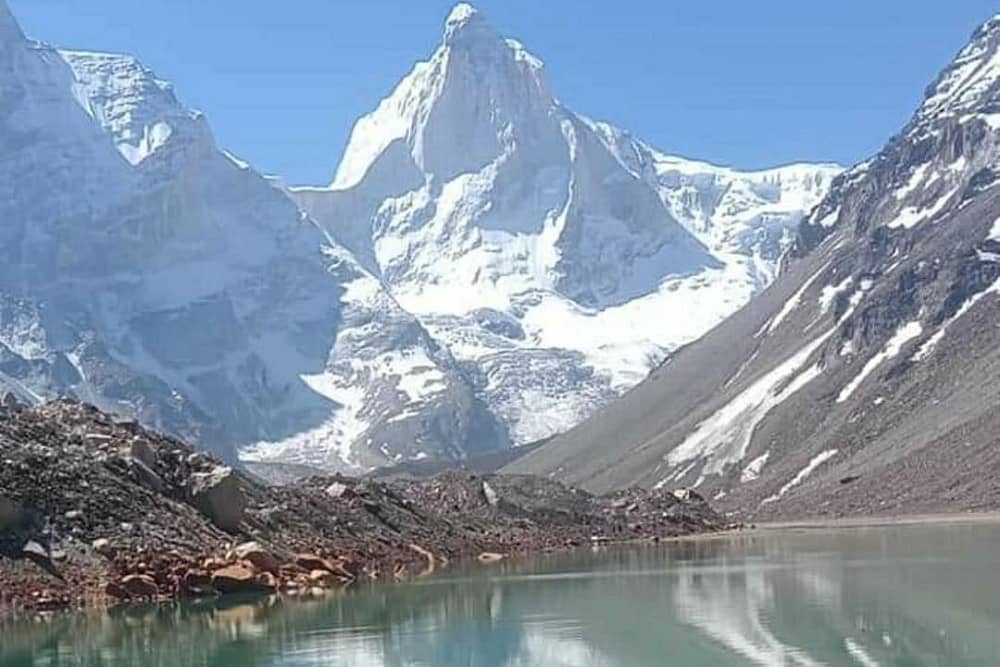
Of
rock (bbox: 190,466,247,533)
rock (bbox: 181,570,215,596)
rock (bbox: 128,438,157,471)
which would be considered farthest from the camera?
rock (bbox: 190,466,247,533)

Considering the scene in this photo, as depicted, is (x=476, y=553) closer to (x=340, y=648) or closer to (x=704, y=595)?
(x=704, y=595)

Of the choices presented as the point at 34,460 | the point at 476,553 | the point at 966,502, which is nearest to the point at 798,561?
the point at 476,553

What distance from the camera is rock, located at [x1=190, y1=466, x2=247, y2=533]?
253 ft

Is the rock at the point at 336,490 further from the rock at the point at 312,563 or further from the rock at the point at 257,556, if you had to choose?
the rock at the point at 257,556

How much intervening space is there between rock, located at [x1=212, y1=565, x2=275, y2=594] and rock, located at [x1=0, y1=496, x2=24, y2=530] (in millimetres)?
8517

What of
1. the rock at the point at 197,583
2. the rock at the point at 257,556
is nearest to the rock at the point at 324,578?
the rock at the point at 257,556

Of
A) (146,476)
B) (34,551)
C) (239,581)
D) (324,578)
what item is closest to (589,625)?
(239,581)

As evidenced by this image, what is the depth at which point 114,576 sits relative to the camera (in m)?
65.4

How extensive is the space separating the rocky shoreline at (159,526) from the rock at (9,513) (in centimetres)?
7

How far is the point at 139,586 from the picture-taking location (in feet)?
214

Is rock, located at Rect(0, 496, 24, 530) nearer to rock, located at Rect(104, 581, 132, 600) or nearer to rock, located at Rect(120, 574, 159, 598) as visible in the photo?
rock, located at Rect(104, 581, 132, 600)

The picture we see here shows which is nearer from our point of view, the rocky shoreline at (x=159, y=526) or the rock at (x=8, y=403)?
the rocky shoreline at (x=159, y=526)

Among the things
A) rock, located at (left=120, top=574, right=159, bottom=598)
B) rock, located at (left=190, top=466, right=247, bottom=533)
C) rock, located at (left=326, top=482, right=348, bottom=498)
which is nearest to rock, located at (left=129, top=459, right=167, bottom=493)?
rock, located at (left=190, top=466, right=247, bottom=533)

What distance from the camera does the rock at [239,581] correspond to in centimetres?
6875
